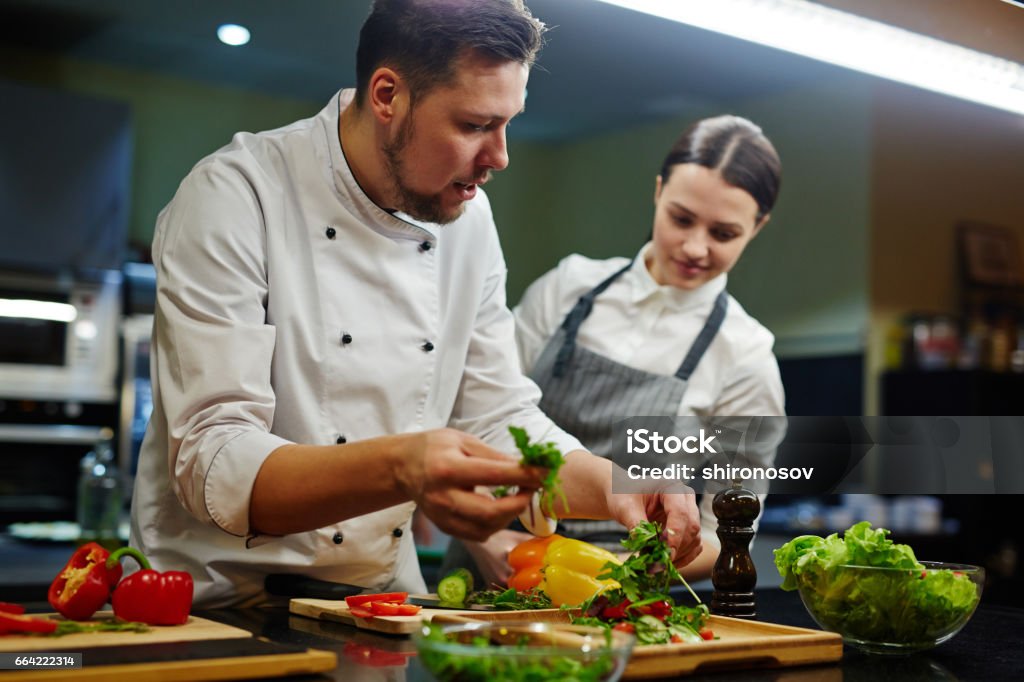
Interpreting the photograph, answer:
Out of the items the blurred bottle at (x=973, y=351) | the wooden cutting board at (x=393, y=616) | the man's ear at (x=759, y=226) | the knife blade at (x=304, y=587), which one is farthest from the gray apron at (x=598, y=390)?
the blurred bottle at (x=973, y=351)

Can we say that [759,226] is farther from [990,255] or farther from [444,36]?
[990,255]

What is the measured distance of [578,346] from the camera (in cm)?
223

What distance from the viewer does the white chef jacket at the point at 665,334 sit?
7.24 ft

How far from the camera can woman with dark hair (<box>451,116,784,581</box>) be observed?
2184 mm

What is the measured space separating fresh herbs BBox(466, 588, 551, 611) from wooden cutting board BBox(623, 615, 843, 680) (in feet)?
0.77

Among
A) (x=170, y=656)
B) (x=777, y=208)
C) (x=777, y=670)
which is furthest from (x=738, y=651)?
(x=777, y=208)

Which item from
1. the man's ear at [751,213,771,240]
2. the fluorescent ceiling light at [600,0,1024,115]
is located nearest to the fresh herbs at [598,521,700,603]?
the fluorescent ceiling light at [600,0,1024,115]

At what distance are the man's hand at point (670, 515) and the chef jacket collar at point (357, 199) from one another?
0.54 meters

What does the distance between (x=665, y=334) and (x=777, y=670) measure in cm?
104

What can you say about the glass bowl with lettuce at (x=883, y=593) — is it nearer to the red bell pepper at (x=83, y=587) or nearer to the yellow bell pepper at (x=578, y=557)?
the yellow bell pepper at (x=578, y=557)

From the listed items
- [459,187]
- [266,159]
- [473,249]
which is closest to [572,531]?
[473,249]

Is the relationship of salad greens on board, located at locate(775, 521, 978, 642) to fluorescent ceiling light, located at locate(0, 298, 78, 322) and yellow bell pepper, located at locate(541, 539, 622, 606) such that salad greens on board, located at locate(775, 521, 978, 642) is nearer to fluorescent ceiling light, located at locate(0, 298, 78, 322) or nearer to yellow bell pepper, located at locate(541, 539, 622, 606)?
yellow bell pepper, located at locate(541, 539, 622, 606)

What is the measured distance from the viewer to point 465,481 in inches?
41.0

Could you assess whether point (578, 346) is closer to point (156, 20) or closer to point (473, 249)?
point (473, 249)
